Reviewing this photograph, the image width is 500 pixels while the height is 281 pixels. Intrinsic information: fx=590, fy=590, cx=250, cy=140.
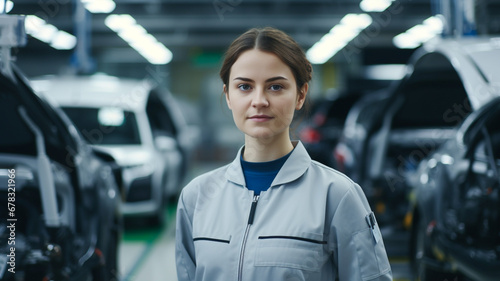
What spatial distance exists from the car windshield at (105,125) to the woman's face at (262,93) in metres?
6.05

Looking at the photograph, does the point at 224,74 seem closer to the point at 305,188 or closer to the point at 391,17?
the point at 305,188

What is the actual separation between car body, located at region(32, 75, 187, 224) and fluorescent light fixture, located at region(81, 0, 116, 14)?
4.49 meters

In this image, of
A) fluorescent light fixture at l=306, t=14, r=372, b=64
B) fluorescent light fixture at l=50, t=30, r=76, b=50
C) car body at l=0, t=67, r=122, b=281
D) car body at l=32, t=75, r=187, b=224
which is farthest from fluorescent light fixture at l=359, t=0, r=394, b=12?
car body at l=0, t=67, r=122, b=281

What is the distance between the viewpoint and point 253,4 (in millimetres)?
14891

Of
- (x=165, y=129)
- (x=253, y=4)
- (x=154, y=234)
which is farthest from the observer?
(x=253, y=4)

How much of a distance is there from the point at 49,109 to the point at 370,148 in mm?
3660

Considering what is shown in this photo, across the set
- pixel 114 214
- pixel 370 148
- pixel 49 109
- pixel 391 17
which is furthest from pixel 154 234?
pixel 391 17

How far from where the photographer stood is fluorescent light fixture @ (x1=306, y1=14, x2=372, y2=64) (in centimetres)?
1543

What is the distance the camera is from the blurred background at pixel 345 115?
11.5 feet

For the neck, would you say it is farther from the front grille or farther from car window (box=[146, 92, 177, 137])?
car window (box=[146, 92, 177, 137])

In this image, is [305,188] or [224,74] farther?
[224,74]

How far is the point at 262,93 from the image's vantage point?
5.51 feet

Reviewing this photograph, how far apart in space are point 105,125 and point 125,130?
0.95 ft

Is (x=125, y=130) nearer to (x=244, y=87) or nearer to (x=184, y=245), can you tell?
(x=184, y=245)
